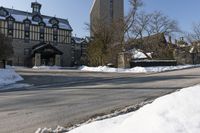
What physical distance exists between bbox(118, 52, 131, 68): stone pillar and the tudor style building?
2801 centimetres

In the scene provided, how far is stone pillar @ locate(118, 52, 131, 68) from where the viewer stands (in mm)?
46219

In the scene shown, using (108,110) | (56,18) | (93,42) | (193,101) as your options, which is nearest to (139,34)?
(93,42)

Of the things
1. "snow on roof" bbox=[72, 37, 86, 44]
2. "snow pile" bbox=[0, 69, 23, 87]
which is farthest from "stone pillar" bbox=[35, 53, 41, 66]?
"snow pile" bbox=[0, 69, 23, 87]

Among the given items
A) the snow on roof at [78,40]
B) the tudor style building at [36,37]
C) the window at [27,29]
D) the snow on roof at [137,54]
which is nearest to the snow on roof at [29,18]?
the tudor style building at [36,37]

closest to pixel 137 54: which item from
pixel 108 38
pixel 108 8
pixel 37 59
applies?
pixel 108 38

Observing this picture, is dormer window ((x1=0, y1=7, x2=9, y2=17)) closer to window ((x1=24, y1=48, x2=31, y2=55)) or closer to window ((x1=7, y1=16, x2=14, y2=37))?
window ((x1=7, y1=16, x2=14, y2=37))

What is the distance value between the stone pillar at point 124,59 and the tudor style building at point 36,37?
91.9 feet

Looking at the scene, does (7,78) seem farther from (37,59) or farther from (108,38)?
(37,59)

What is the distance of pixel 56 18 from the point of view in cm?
8300

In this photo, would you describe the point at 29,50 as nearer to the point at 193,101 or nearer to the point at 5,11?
the point at 5,11

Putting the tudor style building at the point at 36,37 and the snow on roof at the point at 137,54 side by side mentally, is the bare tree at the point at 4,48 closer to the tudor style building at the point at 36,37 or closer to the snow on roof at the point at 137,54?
the snow on roof at the point at 137,54

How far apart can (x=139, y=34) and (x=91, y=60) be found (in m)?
10.1

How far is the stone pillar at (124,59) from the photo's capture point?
46.2 metres

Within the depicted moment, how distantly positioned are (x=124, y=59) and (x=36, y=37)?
36271 millimetres
